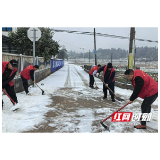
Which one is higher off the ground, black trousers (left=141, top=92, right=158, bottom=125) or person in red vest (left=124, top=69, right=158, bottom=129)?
person in red vest (left=124, top=69, right=158, bottom=129)

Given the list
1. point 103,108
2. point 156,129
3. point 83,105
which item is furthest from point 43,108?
point 156,129

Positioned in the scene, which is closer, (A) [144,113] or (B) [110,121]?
(A) [144,113]

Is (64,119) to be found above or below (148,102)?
below

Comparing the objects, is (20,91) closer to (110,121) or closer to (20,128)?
(20,128)

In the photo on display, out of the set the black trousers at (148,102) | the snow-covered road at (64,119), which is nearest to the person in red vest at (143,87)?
the black trousers at (148,102)

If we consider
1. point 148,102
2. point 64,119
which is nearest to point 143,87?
point 148,102

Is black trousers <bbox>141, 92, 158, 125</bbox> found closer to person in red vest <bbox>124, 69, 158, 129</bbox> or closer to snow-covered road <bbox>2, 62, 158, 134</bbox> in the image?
person in red vest <bbox>124, 69, 158, 129</bbox>

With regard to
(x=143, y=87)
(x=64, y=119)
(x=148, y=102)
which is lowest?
(x=64, y=119)

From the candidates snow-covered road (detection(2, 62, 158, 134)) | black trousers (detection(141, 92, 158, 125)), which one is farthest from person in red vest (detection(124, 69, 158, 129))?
snow-covered road (detection(2, 62, 158, 134))

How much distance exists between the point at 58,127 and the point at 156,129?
7.48 ft

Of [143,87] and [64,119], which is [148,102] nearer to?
[143,87]

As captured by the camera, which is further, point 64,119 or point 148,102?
point 64,119

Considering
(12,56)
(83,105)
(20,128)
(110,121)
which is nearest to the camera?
(20,128)

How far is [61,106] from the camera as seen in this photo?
4.83m
